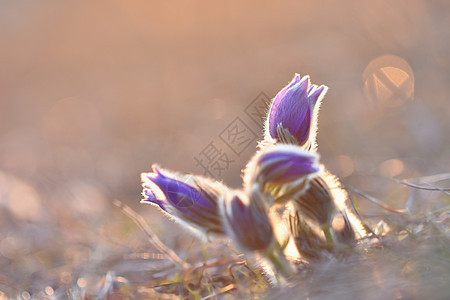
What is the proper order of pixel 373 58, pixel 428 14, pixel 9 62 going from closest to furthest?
pixel 428 14, pixel 373 58, pixel 9 62

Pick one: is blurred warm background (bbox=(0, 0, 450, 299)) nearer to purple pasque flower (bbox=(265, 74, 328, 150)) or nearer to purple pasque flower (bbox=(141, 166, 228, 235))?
purple pasque flower (bbox=(141, 166, 228, 235))

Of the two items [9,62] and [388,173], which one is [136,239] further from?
[9,62]

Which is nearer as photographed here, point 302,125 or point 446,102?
point 302,125

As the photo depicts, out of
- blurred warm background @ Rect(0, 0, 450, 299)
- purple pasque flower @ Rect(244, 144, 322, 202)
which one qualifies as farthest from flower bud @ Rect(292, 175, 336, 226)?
blurred warm background @ Rect(0, 0, 450, 299)

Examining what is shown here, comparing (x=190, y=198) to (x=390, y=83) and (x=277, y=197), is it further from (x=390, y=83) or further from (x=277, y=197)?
(x=390, y=83)

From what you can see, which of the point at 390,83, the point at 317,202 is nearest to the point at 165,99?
the point at 390,83

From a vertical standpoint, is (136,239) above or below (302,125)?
above

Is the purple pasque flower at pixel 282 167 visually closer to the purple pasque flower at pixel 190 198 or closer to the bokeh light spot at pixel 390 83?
the purple pasque flower at pixel 190 198

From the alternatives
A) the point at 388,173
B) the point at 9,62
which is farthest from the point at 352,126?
the point at 9,62
